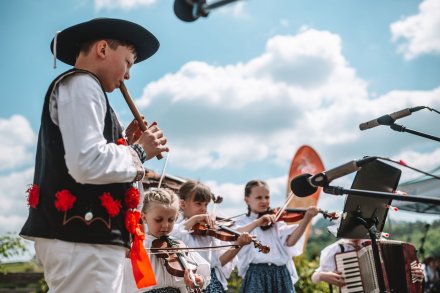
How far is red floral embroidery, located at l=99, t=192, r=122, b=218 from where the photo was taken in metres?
1.97

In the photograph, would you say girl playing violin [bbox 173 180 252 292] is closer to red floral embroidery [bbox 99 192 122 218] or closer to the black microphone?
the black microphone

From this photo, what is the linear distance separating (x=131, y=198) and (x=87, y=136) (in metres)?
0.37

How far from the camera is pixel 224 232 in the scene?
4.70 metres

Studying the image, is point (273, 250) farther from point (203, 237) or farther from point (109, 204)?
point (109, 204)

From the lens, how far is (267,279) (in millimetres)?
5074

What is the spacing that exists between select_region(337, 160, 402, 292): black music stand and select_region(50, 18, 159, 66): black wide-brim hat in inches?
72.9

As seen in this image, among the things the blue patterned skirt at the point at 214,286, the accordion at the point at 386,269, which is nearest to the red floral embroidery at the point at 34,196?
the blue patterned skirt at the point at 214,286

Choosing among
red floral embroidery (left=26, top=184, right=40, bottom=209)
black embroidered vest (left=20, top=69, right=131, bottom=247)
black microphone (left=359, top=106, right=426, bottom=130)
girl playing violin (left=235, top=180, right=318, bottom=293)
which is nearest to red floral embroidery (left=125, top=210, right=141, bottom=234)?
black embroidered vest (left=20, top=69, right=131, bottom=247)

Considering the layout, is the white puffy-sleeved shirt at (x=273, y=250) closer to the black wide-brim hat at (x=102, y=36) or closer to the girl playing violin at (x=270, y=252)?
the girl playing violin at (x=270, y=252)

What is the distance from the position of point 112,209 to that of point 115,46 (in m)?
0.84

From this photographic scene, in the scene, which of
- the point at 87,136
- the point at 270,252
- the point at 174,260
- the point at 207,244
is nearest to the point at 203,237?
the point at 207,244

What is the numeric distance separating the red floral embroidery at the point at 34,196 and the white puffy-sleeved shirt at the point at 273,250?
137 inches

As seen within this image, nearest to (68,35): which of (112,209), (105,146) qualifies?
(105,146)

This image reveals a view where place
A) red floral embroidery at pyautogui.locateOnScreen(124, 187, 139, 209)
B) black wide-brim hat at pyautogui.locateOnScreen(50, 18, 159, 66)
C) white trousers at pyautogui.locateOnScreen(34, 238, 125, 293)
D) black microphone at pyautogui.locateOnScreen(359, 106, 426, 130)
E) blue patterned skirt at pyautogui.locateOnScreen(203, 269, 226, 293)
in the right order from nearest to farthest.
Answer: white trousers at pyautogui.locateOnScreen(34, 238, 125, 293)
red floral embroidery at pyautogui.locateOnScreen(124, 187, 139, 209)
black wide-brim hat at pyautogui.locateOnScreen(50, 18, 159, 66)
black microphone at pyautogui.locateOnScreen(359, 106, 426, 130)
blue patterned skirt at pyautogui.locateOnScreen(203, 269, 226, 293)
